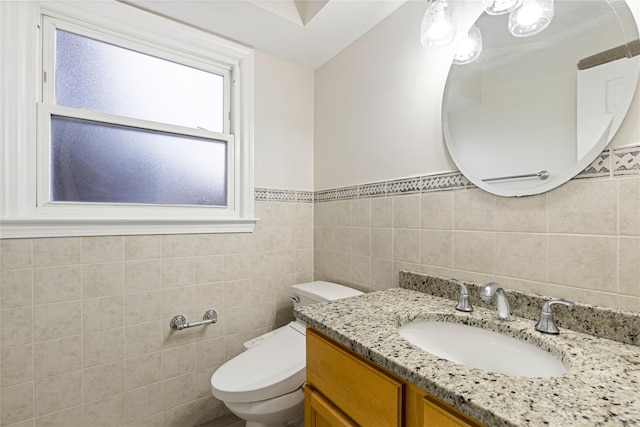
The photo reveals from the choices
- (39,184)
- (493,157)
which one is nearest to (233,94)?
(39,184)

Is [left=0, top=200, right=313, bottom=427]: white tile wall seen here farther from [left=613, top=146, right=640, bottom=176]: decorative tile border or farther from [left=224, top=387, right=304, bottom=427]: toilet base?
[left=613, top=146, right=640, bottom=176]: decorative tile border

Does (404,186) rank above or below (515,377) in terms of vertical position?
above

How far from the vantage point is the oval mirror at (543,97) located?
75cm

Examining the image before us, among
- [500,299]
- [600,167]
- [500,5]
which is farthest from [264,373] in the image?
[500,5]

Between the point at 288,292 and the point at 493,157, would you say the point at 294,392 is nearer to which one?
the point at 288,292

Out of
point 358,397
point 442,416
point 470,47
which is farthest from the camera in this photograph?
point 470,47

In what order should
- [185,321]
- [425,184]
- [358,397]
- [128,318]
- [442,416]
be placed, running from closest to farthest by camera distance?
[442,416]
[358,397]
[425,184]
[128,318]
[185,321]

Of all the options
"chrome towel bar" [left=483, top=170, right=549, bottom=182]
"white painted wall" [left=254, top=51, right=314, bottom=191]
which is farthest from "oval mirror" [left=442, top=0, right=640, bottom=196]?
"white painted wall" [left=254, top=51, right=314, bottom=191]

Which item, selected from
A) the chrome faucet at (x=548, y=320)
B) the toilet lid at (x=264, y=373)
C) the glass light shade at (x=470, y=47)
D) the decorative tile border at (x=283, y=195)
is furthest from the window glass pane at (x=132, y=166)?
the chrome faucet at (x=548, y=320)

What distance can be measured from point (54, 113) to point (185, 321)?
1.12 m

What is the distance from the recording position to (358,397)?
69cm

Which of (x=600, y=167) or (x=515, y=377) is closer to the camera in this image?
(x=515, y=377)

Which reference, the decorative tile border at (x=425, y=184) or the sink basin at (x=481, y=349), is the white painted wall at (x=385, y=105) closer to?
the decorative tile border at (x=425, y=184)

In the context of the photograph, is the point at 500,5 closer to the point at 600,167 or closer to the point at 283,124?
the point at 600,167
